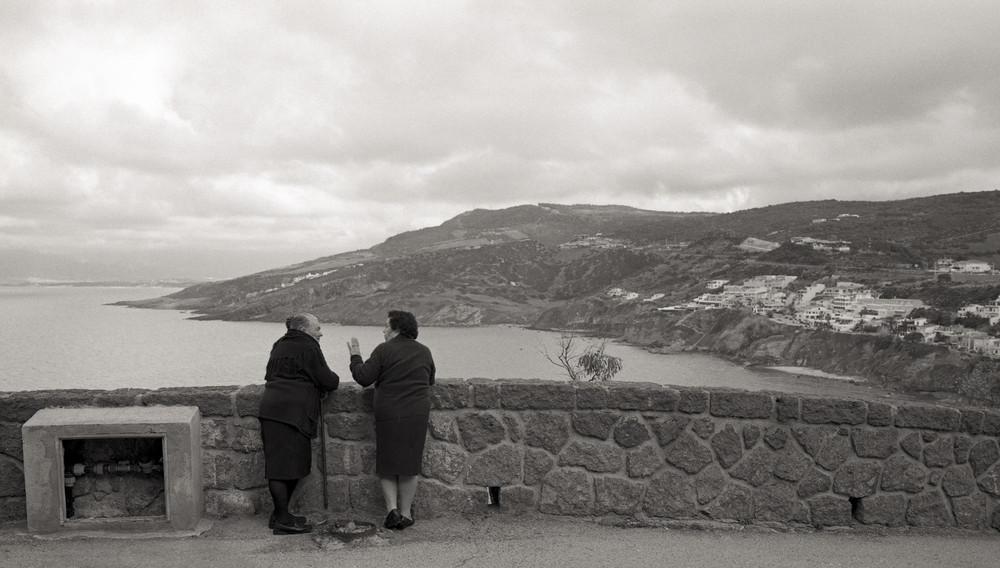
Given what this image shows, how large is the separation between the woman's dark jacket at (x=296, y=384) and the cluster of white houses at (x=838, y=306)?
246 feet

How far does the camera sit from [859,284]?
9906cm

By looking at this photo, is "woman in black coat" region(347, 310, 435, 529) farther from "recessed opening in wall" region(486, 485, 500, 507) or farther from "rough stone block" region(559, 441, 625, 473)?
"rough stone block" region(559, 441, 625, 473)

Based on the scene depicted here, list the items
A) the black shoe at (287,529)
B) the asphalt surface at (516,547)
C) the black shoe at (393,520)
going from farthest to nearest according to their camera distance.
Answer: the black shoe at (393,520), the black shoe at (287,529), the asphalt surface at (516,547)

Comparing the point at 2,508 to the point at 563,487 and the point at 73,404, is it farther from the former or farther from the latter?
the point at 563,487

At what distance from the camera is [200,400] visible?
14.6 feet

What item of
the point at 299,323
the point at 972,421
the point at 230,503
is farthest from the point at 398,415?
the point at 972,421

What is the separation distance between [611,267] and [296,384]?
5310 inches

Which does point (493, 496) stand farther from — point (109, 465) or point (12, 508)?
point (12, 508)

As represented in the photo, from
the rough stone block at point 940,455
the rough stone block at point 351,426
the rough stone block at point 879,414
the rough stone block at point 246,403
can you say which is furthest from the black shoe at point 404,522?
the rough stone block at point 940,455

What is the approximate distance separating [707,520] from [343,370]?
56.0 metres

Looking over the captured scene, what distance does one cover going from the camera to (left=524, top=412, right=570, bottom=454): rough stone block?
4645 mm

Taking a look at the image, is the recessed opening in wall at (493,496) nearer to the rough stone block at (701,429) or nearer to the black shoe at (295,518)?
the black shoe at (295,518)

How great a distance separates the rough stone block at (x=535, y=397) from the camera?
462cm

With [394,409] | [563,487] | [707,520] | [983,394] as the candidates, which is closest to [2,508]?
[394,409]
